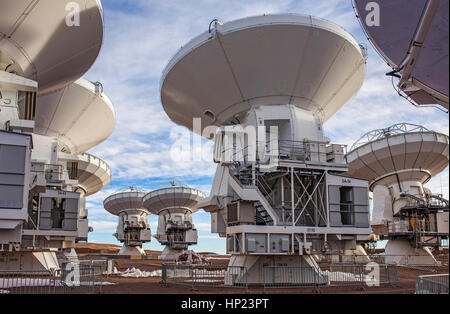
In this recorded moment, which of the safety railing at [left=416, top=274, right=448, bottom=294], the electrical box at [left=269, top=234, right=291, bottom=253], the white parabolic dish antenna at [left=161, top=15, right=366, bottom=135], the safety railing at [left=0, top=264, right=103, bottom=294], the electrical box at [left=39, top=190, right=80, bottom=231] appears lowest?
the safety railing at [left=0, top=264, right=103, bottom=294]

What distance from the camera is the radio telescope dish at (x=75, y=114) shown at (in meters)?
28.0

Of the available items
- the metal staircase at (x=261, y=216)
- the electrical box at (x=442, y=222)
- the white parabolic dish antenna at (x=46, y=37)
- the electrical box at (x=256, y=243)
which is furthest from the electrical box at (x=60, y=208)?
the electrical box at (x=442, y=222)

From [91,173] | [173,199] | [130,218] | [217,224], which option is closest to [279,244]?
[217,224]

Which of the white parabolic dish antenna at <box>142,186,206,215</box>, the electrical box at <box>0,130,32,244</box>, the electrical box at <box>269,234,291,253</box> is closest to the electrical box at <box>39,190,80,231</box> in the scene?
the electrical box at <box>0,130,32,244</box>

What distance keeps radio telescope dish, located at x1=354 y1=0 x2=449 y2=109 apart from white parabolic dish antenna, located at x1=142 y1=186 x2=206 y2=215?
38.7 metres

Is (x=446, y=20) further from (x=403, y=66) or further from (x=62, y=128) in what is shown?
(x=62, y=128)

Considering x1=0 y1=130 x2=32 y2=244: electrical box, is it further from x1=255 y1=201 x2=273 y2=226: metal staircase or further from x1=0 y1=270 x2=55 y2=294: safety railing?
x1=255 y1=201 x2=273 y2=226: metal staircase

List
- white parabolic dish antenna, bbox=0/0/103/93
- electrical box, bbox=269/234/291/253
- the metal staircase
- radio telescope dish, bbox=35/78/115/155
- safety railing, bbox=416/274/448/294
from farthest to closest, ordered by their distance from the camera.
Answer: radio telescope dish, bbox=35/78/115/155 → the metal staircase → electrical box, bbox=269/234/291/253 → white parabolic dish antenna, bbox=0/0/103/93 → safety railing, bbox=416/274/448/294

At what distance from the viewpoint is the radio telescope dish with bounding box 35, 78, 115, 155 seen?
2797cm

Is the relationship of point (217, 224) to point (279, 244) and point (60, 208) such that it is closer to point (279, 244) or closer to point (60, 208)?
point (279, 244)

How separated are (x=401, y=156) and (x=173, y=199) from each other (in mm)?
24827
